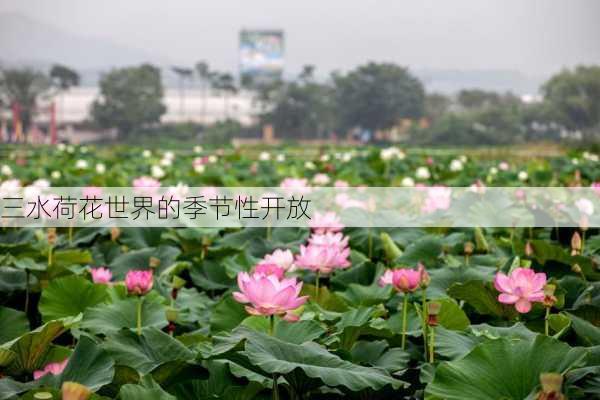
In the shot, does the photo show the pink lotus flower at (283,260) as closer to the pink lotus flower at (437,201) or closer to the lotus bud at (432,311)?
the lotus bud at (432,311)

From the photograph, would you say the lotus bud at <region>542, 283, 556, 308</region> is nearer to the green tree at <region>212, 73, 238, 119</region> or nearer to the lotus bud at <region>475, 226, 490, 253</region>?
the lotus bud at <region>475, 226, 490, 253</region>

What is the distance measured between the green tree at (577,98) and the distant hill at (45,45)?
216 feet

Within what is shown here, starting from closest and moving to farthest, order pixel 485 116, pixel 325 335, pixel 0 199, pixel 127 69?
pixel 325 335 → pixel 0 199 → pixel 485 116 → pixel 127 69

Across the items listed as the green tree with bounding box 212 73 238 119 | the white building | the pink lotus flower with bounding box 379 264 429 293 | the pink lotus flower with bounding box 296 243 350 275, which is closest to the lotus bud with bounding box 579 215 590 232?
the pink lotus flower with bounding box 296 243 350 275

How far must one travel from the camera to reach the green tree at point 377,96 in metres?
38.3


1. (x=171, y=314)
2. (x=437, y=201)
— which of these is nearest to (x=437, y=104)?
(x=437, y=201)

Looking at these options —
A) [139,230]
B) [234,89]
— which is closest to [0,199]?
[139,230]

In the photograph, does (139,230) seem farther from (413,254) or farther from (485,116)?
(485,116)

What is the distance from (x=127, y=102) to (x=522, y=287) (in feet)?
124

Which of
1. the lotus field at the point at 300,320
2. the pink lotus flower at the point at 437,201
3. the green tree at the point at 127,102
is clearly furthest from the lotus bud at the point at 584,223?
the green tree at the point at 127,102

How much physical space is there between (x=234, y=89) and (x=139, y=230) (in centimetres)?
4380

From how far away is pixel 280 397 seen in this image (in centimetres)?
91

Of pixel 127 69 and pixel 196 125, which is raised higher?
pixel 127 69

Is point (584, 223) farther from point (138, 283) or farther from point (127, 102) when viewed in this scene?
point (127, 102)
